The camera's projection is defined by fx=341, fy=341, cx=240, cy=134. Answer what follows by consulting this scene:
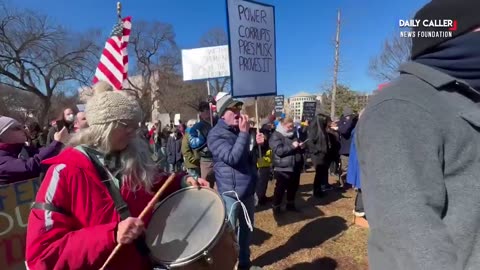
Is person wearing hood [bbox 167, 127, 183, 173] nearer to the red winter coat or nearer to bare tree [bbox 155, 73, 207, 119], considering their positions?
the red winter coat

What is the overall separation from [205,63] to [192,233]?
1083cm

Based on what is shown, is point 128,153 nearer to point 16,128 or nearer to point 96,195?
point 96,195

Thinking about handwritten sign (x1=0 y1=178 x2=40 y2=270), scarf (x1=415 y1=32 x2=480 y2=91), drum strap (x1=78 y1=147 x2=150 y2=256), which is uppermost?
scarf (x1=415 y1=32 x2=480 y2=91)

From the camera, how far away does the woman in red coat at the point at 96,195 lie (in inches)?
65.5

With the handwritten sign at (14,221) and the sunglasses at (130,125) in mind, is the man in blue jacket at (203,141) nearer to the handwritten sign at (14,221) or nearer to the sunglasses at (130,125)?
the handwritten sign at (14,221)

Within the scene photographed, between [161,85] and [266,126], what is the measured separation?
112ft

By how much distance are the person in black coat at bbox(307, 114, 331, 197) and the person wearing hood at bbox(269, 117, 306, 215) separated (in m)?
1.27

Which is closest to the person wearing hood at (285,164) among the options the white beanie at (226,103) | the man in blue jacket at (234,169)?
the man in blue jacket at (234,169)

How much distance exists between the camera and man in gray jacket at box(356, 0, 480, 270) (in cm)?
91

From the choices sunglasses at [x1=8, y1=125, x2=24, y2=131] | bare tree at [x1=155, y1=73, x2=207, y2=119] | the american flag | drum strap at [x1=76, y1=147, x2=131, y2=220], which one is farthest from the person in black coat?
bare tree at [x1=155, y1=73, x2=207, y2=119]

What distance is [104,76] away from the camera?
4.18m

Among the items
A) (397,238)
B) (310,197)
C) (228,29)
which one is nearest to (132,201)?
(397,238)

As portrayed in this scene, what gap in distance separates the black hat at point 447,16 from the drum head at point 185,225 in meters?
1.35

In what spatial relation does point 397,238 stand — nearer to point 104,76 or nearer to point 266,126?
point 104,76
